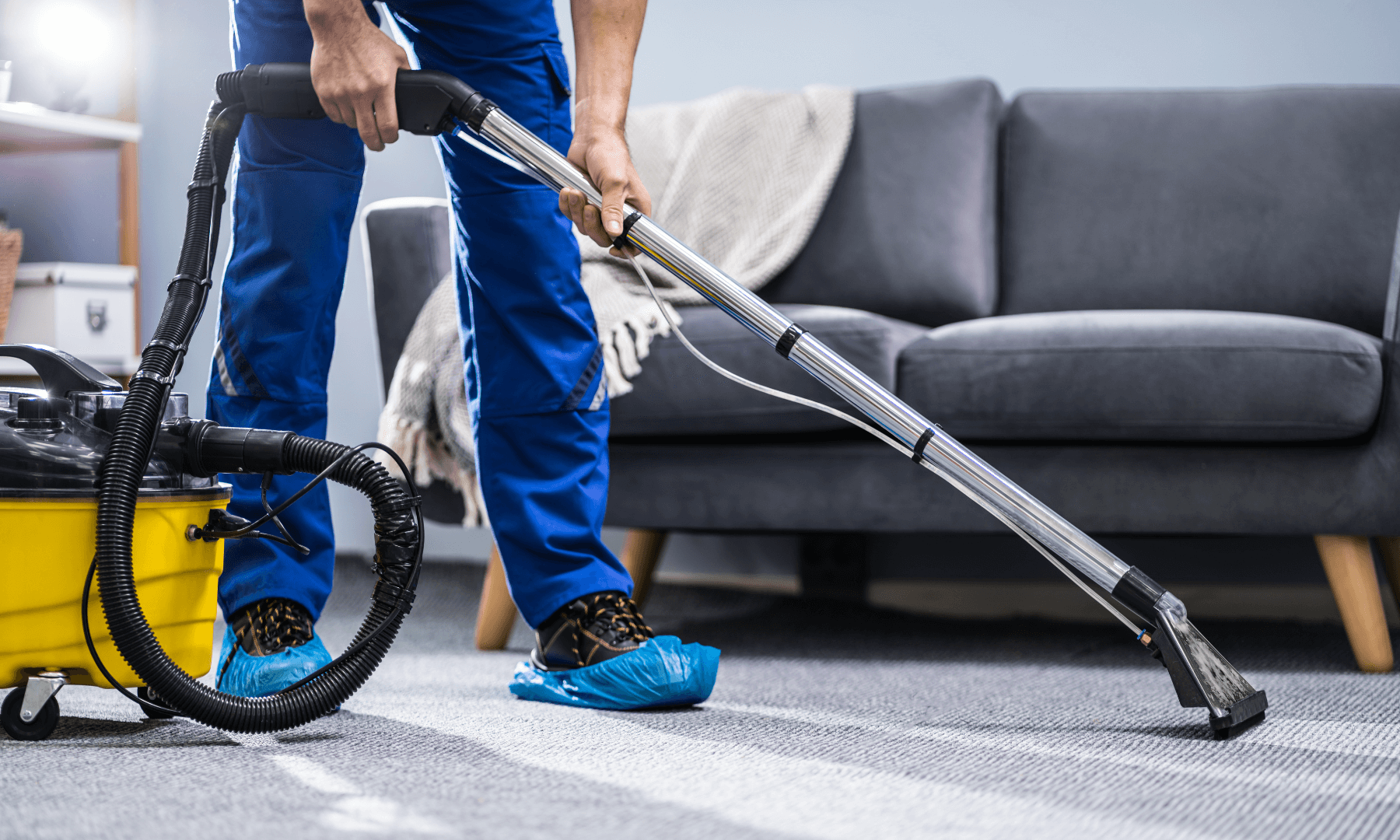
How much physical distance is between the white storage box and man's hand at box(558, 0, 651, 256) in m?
1.31

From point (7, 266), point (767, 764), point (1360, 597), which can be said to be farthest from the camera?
point (7, 266)

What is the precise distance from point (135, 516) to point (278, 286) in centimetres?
A: 26

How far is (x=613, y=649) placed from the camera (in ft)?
3.24

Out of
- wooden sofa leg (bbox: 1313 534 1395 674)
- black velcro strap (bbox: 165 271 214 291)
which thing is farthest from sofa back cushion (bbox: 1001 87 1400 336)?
black velcro strap (bbox: 165 271 214 291)

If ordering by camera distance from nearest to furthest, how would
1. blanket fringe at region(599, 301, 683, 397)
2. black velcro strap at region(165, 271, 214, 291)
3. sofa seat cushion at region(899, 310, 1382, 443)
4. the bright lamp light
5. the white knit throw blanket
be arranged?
black velcro strap at region(165, 271, 214, 291)
sofa seat cushion at region(899, 310, 1382, 443)
blanket fringe at region(599, 301, 683, 397)
the white knit throw blanket
the bright lamp light

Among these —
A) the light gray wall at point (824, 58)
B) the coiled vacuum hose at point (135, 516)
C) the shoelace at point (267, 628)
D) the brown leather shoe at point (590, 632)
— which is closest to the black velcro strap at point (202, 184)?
the coiled vacuum hose at point (135, 516)

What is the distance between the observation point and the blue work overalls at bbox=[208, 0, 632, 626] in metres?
0.98

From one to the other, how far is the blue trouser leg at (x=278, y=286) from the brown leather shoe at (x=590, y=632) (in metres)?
0.19

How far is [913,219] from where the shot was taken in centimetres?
176

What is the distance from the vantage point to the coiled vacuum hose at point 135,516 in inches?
30.3

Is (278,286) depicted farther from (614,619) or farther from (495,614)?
Result: (495,614)

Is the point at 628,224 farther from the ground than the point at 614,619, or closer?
farther from the ground

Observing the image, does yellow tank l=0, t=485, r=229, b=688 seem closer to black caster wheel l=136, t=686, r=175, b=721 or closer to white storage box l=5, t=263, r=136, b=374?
black caster wheel l=136, t=686, r=175, b=721

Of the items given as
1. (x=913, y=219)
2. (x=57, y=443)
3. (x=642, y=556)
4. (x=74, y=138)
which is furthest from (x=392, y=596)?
(x=74, y=138)
